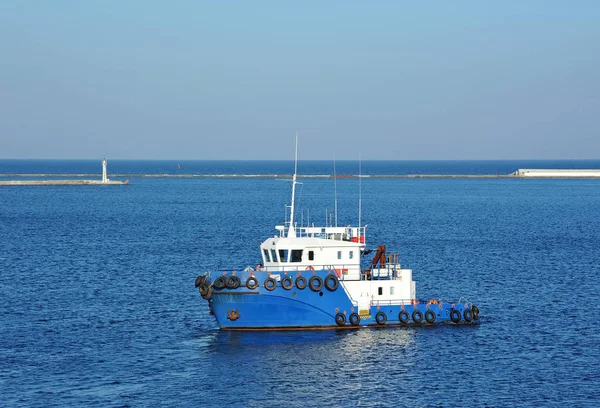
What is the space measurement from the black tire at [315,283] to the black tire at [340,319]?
1.69 m

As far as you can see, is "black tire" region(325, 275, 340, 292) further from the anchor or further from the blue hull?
the anchor

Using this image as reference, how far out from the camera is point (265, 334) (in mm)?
42188

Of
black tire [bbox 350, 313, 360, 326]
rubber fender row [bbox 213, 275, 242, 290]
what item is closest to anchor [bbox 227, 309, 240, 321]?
rubber fender row [bbox 213, 275, 242, 290]

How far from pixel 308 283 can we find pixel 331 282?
1212 mm

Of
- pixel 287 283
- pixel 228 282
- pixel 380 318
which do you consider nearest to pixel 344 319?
pixel 380 318

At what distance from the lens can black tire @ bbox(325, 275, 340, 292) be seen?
42.7m

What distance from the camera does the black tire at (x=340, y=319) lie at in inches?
1698

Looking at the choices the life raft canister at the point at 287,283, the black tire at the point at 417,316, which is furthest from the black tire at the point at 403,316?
the life raft canister at the point at 287,283

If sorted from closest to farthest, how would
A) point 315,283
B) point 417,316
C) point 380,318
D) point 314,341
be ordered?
point 314,341, point 315,283, point 380,318, point 417,316

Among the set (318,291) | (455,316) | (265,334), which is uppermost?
(318,291)

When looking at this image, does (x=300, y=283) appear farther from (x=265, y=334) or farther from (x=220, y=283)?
(x=220, y=283)

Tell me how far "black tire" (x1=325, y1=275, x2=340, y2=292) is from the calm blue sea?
A: 7.32 feet

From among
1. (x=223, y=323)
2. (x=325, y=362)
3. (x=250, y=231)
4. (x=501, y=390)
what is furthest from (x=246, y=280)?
(x=250, y=231)

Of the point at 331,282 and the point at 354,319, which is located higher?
the point at 331,282
